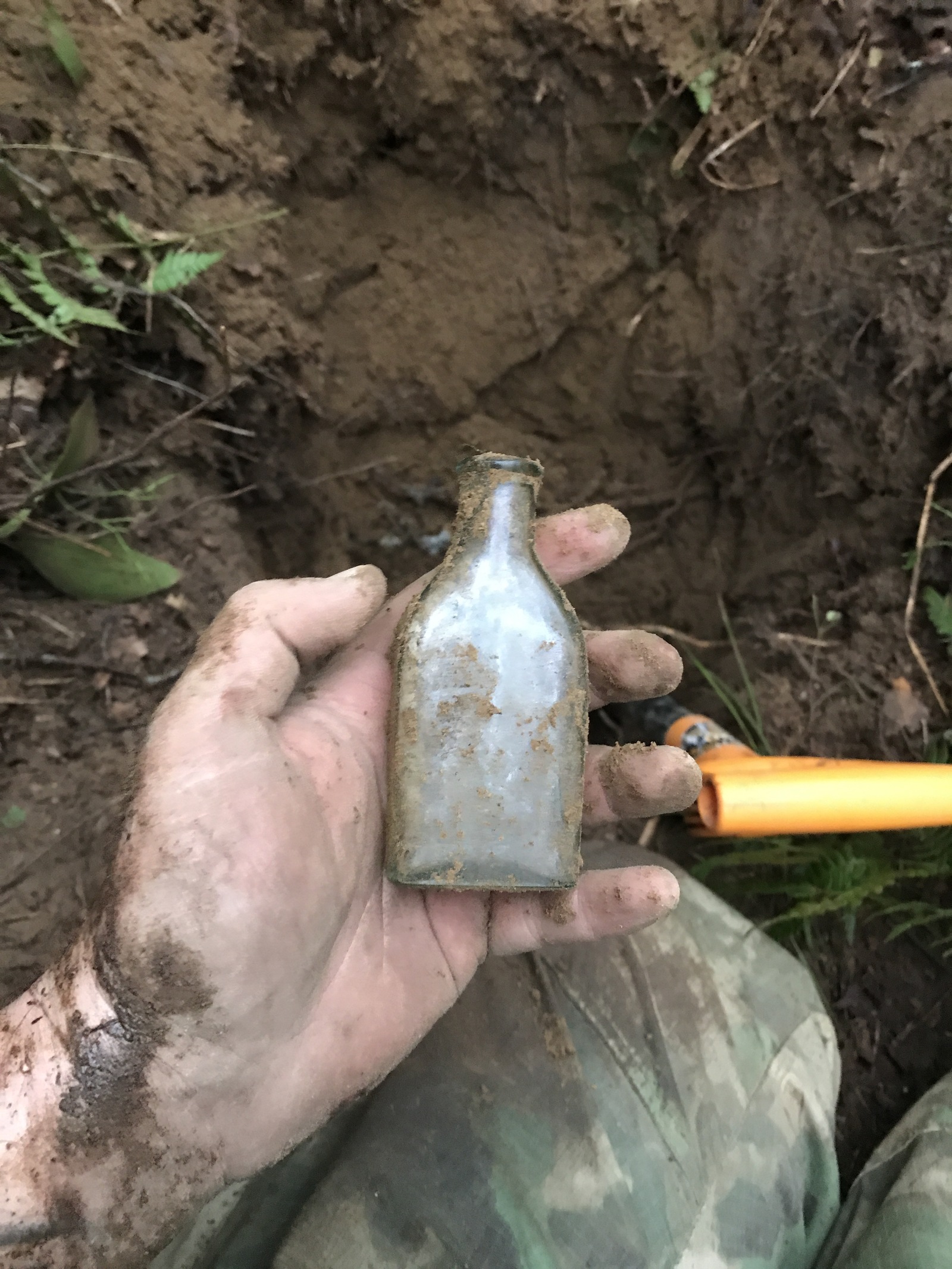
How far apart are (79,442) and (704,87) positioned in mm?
1778

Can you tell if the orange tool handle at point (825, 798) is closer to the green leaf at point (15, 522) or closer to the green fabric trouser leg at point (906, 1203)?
the green fabric trouser leg at point (906, 1203)

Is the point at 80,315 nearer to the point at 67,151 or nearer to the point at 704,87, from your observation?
the point at 67,151

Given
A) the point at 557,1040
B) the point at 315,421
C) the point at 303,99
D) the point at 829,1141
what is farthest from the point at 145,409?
the point at 829,1141

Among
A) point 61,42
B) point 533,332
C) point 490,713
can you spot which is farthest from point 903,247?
point 61,42

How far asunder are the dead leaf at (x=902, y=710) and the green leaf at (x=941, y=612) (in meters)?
0.15

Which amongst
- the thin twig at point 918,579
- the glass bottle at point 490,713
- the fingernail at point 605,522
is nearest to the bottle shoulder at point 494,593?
the glass bottle at point 490,713

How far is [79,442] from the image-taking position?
6.75 feet

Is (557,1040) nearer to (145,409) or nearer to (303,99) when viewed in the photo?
(145,409)

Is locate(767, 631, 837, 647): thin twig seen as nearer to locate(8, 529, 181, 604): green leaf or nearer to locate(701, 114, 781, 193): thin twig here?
locate(701, 114, 781, 193): thin twig

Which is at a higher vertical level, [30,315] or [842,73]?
[30,315]

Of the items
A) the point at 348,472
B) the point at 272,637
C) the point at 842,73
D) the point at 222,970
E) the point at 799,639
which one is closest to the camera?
the point at 222,970

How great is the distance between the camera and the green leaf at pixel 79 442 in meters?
2.03

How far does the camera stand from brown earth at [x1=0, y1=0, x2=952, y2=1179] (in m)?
2.06

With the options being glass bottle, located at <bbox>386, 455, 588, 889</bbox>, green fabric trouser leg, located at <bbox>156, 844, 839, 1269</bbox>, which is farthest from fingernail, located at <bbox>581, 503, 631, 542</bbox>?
green fabric trouser leg, located at <bbox>156, 844, 839, 1269</bbox>
